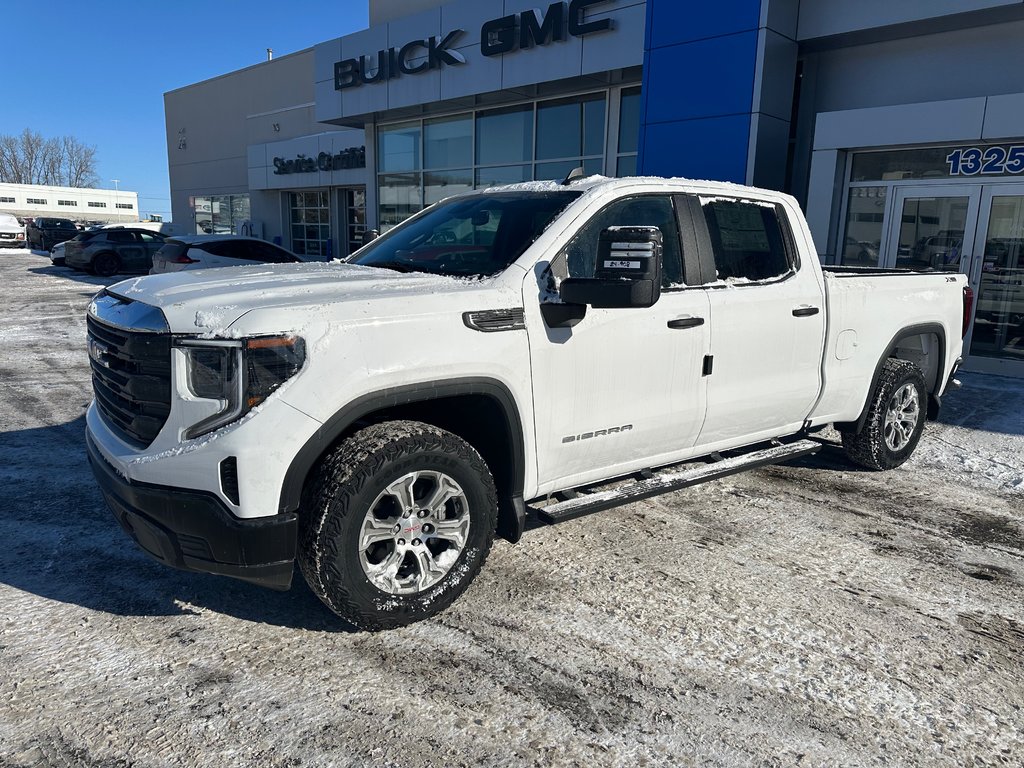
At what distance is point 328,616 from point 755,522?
8.81ft

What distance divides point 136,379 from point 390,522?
117cm

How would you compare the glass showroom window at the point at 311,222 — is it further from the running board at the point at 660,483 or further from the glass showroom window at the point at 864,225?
the running board at the point at 660,483

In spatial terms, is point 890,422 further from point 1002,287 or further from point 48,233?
point 48,233

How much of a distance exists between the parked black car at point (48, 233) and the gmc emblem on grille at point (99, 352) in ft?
120

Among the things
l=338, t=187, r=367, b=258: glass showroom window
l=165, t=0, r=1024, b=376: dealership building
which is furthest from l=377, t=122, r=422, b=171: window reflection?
l=338, t=187, r=367, b=258: glass showroom window

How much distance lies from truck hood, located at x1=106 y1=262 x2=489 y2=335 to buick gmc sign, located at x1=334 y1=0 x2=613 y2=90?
11.5 m

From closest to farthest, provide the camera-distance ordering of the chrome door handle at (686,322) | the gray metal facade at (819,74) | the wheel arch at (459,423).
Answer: the wheel arch at (459,423) → the chrome door handle at (686,322) → the gray metal facade at (819,74)

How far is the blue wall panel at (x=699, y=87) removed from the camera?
1103cm

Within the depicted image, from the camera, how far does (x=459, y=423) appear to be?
355 centimetres

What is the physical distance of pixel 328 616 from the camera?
3379 mm

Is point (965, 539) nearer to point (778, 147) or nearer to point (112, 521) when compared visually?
point (112, 521)

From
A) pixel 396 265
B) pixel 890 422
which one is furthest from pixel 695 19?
pixel 396 265

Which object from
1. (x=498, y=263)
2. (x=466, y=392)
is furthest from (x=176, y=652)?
(x=498, y=263)

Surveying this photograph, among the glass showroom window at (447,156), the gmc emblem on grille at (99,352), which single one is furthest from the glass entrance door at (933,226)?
the glass showroom window at (447,156)
